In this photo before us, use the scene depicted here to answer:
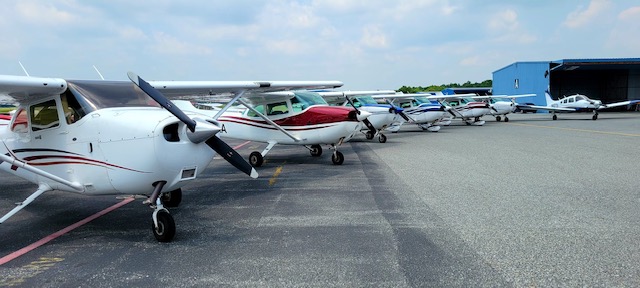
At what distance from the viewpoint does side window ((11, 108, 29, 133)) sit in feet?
19.7

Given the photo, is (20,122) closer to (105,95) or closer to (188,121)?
(105,95)

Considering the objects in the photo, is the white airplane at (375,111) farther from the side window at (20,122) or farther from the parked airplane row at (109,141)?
the side window at (20,122)

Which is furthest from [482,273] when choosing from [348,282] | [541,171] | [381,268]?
[541,171]

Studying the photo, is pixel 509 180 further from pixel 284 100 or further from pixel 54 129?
pixel 54 129

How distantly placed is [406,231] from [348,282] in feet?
5.36

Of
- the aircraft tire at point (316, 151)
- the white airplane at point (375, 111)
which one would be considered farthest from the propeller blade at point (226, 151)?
the white airplane at point (375, 111)

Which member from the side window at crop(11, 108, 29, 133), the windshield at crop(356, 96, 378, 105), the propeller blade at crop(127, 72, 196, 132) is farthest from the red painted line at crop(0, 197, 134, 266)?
the windshield at crop(356, 96, 378, 105)

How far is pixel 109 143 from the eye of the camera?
4891mm

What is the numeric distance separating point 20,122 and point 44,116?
2.59ft

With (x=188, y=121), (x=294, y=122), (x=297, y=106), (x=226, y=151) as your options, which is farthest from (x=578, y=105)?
(x=188, y=121)

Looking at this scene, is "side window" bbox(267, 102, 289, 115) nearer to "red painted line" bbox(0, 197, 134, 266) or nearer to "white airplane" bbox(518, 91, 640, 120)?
"red painted line" bbox(0, 197, 134, 266)

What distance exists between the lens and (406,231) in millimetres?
5027

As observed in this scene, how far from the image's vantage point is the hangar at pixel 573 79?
151 ft

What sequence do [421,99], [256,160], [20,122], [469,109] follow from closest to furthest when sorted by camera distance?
[20,122], [256,160], [421,99], [469,109]
